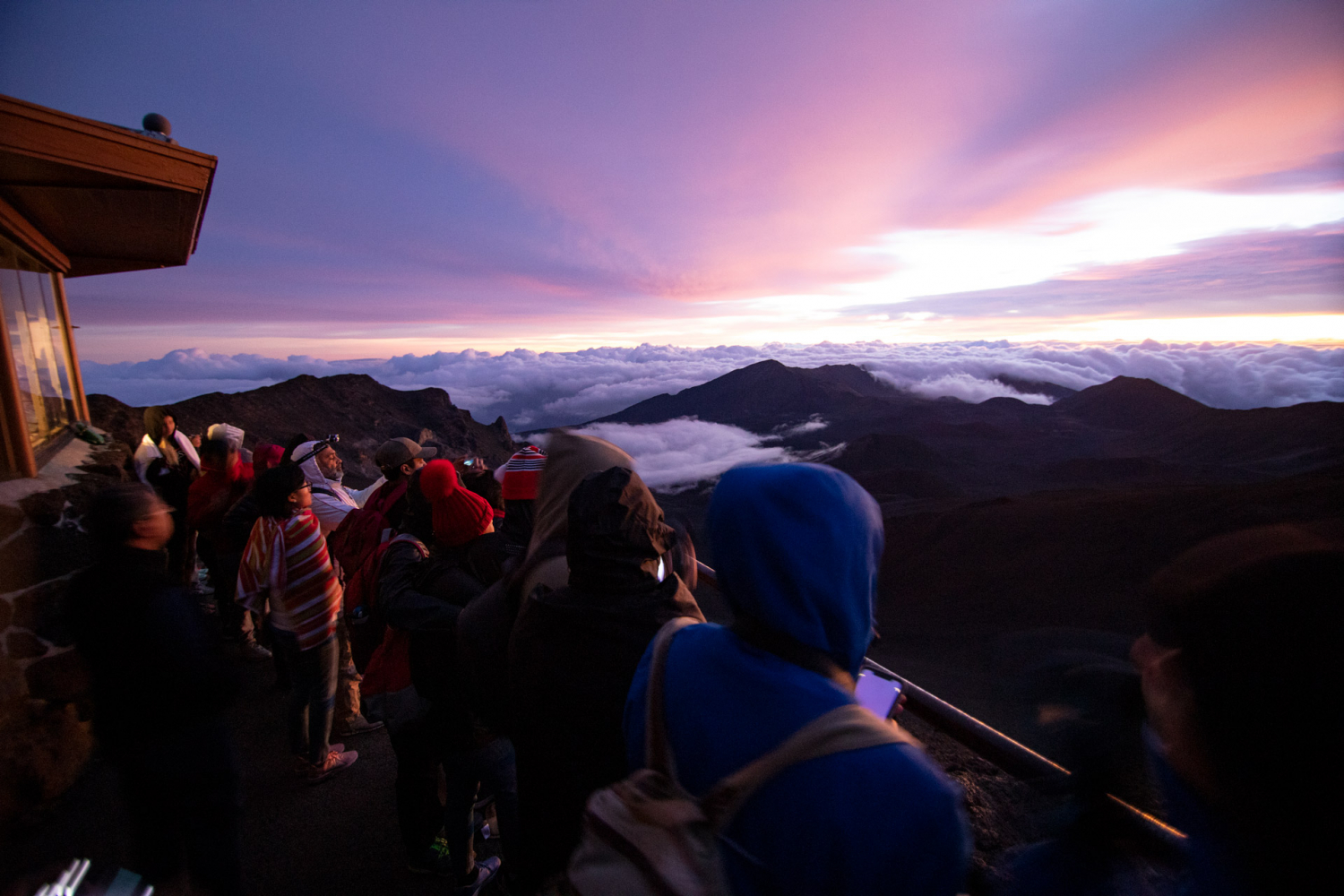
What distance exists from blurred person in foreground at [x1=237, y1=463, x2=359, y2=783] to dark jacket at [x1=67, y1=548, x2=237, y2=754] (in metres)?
0.92

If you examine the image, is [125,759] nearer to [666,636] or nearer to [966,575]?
[666,636]

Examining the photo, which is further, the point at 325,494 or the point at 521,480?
the point at 325,494

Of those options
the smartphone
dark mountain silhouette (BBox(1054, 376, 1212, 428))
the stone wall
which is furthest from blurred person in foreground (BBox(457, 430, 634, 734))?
dark mountain silhouette (BBox(1054, 376, 1212, 428))

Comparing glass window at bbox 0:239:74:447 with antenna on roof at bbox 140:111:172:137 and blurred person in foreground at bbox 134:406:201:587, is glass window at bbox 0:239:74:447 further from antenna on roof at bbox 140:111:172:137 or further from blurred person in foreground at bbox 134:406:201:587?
antenna on roof at bbox 140:111:172:137

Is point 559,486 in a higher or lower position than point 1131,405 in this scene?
higher

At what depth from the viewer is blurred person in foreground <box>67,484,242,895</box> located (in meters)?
1.78

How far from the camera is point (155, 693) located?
6.02ft

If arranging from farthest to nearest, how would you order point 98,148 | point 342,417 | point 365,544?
point 342,417 → point 98,148 → point 365,544

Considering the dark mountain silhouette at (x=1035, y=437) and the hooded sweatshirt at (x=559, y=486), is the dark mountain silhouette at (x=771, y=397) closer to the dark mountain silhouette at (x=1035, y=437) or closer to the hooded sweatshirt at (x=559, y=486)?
the dark mountain silhouette at (x=1035, y=437)

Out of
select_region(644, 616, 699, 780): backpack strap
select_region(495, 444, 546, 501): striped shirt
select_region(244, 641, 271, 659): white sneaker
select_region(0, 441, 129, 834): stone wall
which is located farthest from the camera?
select_region(244, 641, 271, 659): white sneaker

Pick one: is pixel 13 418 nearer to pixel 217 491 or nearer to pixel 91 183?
pixel 217 491

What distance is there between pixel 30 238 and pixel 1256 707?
7.97m

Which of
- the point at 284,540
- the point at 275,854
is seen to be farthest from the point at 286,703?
the point at 284,540

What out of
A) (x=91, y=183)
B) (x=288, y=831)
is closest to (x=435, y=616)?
(x=288, y=831)
